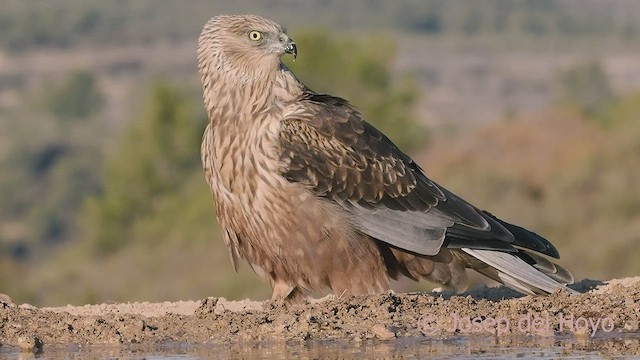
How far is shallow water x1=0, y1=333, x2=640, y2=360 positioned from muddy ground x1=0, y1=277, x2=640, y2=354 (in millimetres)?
74

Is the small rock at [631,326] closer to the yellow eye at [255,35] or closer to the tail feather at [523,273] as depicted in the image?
the tail feather at [523,273]

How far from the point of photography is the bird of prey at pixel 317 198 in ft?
32.3

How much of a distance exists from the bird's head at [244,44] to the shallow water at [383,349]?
2276mm

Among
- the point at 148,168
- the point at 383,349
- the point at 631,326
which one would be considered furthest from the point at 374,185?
the point at 148,168

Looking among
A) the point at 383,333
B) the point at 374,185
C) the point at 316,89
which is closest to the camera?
the point at 383,333

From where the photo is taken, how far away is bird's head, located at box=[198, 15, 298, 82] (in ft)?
34.1

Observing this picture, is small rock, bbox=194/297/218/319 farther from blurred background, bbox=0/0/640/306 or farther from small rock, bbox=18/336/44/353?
blurred background, bbox=0/0/640/306

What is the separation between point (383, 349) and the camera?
8.64 m

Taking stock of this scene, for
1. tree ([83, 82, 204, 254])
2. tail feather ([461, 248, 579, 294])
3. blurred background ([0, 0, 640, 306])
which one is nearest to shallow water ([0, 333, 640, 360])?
tail feather ([461, 248, 579, 294])

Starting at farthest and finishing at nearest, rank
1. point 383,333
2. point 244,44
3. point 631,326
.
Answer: point 244,44, point 631,326, point 383,333

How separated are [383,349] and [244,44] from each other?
281 centimetres

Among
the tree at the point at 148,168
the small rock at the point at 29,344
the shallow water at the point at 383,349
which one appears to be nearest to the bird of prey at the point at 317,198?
the shallow water at the point at 383,349

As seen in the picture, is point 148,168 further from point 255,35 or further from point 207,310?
point 207,310

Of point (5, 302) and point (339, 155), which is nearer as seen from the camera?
point (5, 302)
